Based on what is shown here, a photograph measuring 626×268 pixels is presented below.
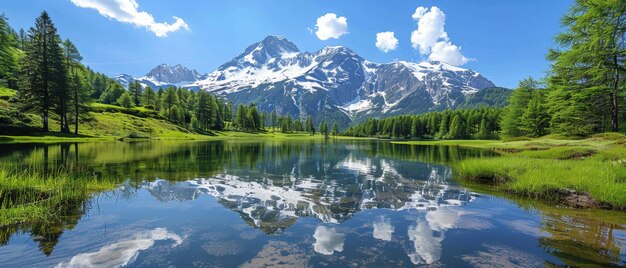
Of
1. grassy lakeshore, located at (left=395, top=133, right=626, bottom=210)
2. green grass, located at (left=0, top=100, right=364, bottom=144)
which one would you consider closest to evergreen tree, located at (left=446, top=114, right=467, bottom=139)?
green grass, located at (left=0, top=100, right=364, bottom=144)

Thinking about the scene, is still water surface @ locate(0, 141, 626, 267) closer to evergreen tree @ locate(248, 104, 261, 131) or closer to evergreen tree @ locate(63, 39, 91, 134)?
evergreen tree @ locate(63, 39, 91, 134)

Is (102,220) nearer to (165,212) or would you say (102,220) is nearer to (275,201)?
(165,212)

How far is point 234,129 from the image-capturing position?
163125mm

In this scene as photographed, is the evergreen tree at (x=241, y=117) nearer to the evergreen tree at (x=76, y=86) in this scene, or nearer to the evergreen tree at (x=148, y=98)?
the evergreen tree at (x=148, y=98)

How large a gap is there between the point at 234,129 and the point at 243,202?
499ft

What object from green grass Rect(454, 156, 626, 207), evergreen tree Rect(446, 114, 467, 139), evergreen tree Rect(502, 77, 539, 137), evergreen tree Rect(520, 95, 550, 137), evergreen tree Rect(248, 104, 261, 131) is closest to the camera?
green grass Rect(454, 156, 626, 207)

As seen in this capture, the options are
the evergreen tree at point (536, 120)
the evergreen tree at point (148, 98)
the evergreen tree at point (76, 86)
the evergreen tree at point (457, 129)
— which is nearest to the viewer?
the evergreen tree at point (76, 86)

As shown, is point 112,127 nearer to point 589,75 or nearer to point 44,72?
point 44,72

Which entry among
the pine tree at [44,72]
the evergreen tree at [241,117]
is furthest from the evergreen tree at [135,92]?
the pine tree at [44,72]

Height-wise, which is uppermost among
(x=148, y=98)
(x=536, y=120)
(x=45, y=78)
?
(x=148, y=98)

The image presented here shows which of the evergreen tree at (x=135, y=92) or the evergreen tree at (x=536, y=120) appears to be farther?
the evergreen tree at (x=135, y=92)

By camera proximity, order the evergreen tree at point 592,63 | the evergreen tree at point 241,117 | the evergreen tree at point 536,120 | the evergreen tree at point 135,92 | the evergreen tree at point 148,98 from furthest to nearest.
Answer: the evergreen tree at point 241,117
the evergreen tree at point 135,92
the evergreen tree at point 148,98
the evergreen tree at point 536,120
the evergreen tree at point 592,63

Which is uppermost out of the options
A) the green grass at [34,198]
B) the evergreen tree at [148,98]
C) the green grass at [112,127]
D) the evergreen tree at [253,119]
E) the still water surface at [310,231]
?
the evergreen tree at [148,98]

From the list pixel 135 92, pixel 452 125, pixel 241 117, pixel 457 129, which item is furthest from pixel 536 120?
pixel 135 92
